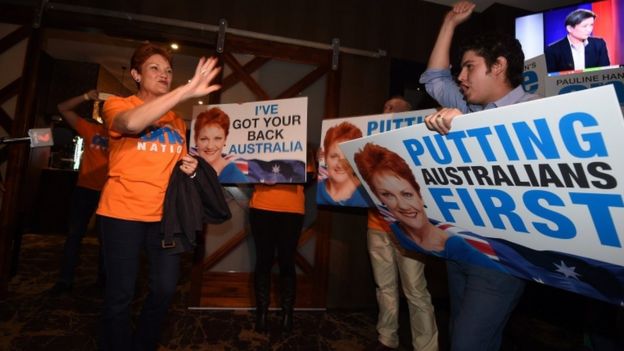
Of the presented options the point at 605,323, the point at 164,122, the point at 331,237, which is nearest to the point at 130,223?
the point at 164,122

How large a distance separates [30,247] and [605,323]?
256 inches

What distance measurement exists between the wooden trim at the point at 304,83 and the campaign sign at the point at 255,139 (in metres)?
0.68

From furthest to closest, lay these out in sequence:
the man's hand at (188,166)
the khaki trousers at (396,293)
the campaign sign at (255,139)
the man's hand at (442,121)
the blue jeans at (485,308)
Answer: the campaign sign at (255,139) < the khaki trousers at (396,293) < the man's hand at (188,166) < the blue jeans at (485,308) < the man's hand at (442,121)

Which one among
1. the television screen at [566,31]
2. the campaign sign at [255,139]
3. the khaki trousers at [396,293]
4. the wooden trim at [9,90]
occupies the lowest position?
the khaki trousers at [396,293]

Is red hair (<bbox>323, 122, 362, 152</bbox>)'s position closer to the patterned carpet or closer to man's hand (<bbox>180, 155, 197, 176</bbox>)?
man's hand (<bbox>180, 155, 197, 176</bbox>)

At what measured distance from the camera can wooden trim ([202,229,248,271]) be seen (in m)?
3.33

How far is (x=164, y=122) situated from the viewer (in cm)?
189

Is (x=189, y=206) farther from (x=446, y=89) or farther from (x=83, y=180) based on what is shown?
(x=83, y=180)

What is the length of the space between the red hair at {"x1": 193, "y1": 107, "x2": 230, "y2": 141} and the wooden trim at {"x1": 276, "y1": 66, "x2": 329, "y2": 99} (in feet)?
2.53

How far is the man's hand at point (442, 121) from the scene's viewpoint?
105cm

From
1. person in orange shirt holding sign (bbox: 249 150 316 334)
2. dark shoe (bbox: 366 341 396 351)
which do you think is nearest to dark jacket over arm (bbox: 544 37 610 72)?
person in orange shirt holding sign (bbox: 249 150 316 334)

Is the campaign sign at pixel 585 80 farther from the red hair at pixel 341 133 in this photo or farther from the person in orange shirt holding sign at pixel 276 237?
the person in orange shirt holding sign at pixel 276 237

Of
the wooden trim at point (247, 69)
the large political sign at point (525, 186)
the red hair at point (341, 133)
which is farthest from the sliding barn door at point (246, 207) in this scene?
the large political sign at point (525, 186)

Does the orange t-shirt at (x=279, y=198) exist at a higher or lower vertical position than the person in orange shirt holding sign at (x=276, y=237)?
higher
